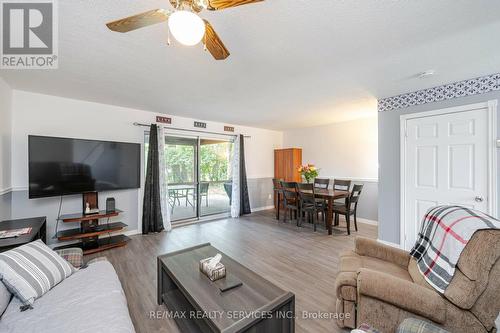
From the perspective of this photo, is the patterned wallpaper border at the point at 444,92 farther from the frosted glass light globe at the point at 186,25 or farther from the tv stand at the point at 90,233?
the tv stand at the point at 90,233

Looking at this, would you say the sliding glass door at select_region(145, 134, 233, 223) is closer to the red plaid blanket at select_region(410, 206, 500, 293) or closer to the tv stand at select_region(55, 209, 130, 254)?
the tv stand at select_region(55, 209, 130, 254)

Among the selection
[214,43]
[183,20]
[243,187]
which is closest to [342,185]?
[243,187]

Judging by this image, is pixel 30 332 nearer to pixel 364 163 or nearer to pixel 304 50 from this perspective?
pixel 304 50

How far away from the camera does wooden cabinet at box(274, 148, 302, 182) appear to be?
5844 mm

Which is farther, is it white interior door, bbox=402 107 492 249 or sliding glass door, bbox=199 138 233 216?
sliding glass door, bbox=199 138 233 216

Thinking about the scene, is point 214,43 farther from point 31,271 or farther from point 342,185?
point 342,185

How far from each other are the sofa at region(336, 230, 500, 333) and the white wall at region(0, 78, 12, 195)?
4001 millimetres

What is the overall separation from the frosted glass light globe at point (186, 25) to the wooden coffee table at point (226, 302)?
5.03 feet

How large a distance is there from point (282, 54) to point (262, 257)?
257 centimetres

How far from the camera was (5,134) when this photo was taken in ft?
8.70

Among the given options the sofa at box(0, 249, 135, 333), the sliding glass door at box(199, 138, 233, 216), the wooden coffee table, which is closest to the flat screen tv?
the sliding glass door at box(199, 138, 233, 216)

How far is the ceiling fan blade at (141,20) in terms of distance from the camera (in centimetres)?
109

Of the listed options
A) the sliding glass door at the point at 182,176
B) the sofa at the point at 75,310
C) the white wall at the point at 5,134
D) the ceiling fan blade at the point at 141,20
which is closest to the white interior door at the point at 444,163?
the ceiling fan blade at the point at 141,20

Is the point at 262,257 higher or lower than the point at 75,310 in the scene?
lower
